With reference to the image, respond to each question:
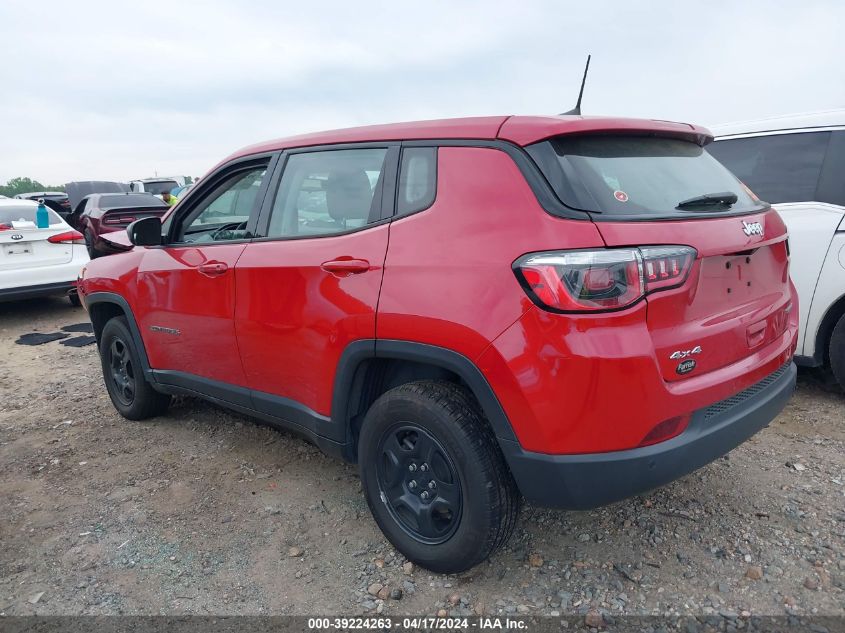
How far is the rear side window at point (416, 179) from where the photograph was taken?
7.96 feet

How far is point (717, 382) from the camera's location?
219 centimetres

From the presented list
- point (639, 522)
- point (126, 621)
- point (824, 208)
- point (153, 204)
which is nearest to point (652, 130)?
point (639, 522)

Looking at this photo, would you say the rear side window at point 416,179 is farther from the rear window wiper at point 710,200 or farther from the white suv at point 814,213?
the white suv at point 814,213

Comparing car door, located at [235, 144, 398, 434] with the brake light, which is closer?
car door, located at [235, 144, 398, 434]

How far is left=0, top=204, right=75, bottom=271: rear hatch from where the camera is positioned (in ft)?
24.2

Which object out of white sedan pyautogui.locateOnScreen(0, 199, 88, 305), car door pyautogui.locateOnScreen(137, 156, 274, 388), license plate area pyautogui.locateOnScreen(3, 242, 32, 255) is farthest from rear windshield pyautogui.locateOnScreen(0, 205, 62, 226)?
car door pyautogui.locateOnScreen(137, 156, 274, 388)

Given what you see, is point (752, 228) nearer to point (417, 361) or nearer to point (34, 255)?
point (417, 361)

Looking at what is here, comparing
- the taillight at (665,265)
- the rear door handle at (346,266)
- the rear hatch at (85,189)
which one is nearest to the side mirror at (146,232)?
the rear door handle at (346,266)

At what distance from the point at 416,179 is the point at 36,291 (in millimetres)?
6823

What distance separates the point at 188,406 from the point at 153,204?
29.2ft

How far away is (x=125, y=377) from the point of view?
4305mm

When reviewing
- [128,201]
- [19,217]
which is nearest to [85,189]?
[128,201]

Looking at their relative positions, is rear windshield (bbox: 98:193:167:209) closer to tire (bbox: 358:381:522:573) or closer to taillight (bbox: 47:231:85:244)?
taillight (bbox: 47:231:85:244)

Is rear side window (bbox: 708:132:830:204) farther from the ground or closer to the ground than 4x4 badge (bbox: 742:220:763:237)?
farther from the ground
